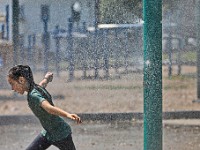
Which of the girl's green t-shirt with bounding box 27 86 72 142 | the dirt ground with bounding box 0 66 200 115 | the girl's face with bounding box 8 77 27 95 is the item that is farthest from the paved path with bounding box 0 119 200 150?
the girl's face with bounding box 8 77 27 95

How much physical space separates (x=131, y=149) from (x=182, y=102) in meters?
3.62

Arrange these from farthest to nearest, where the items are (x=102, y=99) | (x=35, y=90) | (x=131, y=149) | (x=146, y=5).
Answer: (x=102, y=99), (x=131, y=149), (x=146, y=5), (x=35, y=90)

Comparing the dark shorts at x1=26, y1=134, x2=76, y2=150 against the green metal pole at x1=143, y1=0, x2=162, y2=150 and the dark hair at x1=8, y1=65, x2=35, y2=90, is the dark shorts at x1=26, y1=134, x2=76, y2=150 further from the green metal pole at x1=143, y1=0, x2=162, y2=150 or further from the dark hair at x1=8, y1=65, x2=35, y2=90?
the green metal pole at x1=143, y1=0, x2=162, y2=150

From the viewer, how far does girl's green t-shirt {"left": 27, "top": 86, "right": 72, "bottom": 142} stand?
220 inches

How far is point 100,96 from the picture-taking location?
12227 millimetres

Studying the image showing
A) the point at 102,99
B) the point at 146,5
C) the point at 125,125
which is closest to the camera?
the point at 146,5

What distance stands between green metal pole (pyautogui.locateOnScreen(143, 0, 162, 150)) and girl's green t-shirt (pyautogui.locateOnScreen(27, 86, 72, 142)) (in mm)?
717

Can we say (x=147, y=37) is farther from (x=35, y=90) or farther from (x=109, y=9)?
(x=109, y=9)

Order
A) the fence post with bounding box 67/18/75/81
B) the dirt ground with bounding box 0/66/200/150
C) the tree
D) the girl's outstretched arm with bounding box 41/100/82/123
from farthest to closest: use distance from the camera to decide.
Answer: the fence post with bounding box 67/18/75/81 → the tree → the dirt ground with bounding box 0/66/200/150 → the girl's outstretched arm with bounding box 41/100/82/123

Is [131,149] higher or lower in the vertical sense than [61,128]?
lower

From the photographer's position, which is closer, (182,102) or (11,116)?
(11,116)

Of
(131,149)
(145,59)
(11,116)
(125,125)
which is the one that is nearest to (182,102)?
(125,125)

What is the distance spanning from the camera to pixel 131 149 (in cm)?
808

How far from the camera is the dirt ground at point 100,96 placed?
10.9 m
